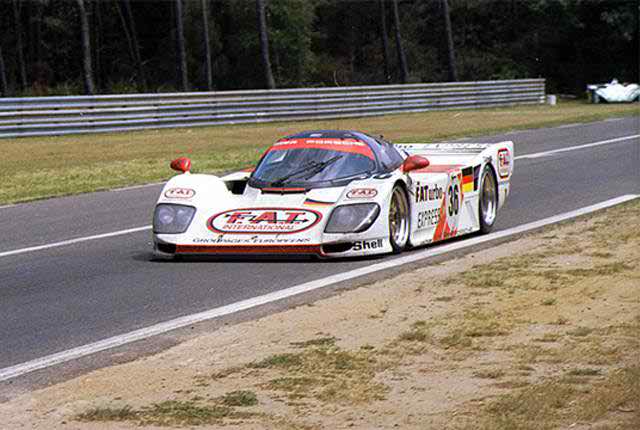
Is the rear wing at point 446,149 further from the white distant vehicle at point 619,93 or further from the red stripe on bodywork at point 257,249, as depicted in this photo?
the white distant vehicle at point 619,93

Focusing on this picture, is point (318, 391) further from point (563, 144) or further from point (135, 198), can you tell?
point (563, 144)

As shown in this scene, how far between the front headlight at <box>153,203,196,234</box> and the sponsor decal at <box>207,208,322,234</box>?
0.72ft

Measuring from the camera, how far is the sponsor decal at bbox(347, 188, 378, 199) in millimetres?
11734

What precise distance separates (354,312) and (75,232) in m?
5.95

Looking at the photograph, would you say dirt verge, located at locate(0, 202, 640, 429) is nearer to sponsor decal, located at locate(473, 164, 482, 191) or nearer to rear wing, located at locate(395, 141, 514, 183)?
sponsor decal, located at locate(473, 164, 482, 191)

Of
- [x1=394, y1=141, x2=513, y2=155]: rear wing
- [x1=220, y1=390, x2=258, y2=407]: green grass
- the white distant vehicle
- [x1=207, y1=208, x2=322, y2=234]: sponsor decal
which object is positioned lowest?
the white distant vehicle

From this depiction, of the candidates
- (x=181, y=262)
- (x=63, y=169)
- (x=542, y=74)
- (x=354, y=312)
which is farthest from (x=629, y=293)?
(x=542, y=74)

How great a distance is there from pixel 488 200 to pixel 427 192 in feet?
5.46

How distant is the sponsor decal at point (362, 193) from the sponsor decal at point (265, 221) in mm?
368

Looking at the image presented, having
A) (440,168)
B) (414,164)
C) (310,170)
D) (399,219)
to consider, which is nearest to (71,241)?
(310,170)

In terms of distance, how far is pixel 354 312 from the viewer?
910 cm

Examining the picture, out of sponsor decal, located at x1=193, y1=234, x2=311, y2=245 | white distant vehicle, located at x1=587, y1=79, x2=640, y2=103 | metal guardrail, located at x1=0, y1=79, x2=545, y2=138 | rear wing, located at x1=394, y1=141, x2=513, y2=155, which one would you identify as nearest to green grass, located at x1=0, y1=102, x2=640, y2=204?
metal guardrail, located at x1=0, y1=79, x2=545, y2=138

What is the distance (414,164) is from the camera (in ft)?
40.6

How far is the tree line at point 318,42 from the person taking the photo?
63250 mm
